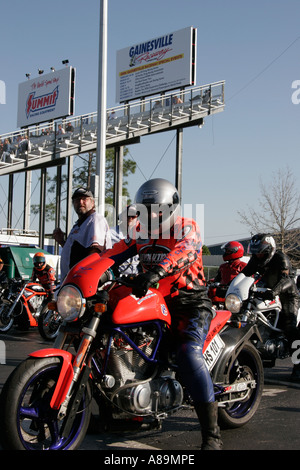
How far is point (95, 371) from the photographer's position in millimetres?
3758

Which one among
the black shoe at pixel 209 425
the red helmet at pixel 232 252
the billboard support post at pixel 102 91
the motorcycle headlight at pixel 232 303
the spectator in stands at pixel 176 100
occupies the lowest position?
the black shoe at pixel 209 425

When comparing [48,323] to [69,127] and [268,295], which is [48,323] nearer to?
[268,295]

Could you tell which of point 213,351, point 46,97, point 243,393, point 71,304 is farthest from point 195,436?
point 46,97

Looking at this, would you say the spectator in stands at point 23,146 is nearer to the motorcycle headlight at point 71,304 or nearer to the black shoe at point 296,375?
the black shoe at point 296,375

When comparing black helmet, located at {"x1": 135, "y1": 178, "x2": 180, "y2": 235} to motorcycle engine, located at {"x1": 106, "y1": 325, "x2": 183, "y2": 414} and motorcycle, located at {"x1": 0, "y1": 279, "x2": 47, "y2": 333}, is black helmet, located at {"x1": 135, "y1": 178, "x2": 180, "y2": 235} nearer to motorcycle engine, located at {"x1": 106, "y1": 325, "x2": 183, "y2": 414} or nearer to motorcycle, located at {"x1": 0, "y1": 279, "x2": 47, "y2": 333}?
motorcycle engine, located at {"x1": 106, "y1": 325, "x2": 183, "y2": 414}

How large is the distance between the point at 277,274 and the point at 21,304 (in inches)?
251

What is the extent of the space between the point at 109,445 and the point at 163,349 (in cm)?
79

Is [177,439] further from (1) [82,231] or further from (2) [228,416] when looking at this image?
(1) [82,231]

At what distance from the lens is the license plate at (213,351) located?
4364 mm

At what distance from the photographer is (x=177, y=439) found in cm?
438

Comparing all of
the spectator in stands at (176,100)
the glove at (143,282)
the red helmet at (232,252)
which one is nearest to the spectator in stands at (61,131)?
the spectator in stands at (176,100)

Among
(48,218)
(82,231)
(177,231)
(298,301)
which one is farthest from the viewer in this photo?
(48,218)

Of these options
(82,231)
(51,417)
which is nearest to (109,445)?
(51,417)

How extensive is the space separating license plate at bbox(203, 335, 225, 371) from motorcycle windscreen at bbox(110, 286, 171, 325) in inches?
20.4
